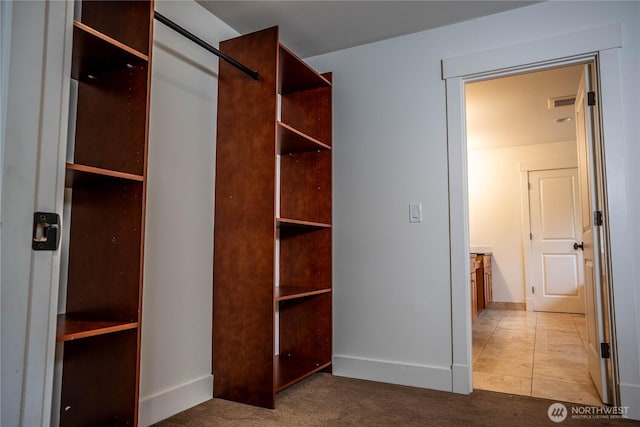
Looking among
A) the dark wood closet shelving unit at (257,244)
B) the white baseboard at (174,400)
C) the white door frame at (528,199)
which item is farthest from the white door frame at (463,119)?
the white door frame at (528,199)

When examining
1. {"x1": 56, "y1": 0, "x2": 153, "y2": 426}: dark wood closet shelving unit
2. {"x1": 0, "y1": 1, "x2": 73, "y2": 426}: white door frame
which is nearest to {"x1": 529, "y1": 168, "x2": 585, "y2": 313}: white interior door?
{"x1": 56, "y1": 0, "x2": 153, "y2": 426}: dark wood closet shelving unit

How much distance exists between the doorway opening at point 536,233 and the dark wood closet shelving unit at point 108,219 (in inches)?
80.2

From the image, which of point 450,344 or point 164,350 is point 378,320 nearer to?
point 450,344

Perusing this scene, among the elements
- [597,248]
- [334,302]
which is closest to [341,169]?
[334,302]

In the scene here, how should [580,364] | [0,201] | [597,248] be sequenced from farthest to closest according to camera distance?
[580,364] < [597,248] < [0,201]

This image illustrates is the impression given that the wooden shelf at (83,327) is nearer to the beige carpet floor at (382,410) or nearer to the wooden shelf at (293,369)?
the beige carpet floor at (382,410)

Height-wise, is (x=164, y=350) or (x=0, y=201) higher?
(x=0, y=201)

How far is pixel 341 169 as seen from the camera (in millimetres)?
2967

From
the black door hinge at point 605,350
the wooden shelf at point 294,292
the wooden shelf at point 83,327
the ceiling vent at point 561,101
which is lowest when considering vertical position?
the black door hinge at point 605,350

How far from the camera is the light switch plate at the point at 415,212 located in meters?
2.69

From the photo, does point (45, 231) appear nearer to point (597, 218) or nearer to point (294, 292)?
point (294, 292)

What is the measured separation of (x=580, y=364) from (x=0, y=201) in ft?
12.0

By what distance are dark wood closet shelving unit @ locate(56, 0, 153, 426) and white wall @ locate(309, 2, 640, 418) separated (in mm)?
1634

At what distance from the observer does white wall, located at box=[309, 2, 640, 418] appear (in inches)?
101
